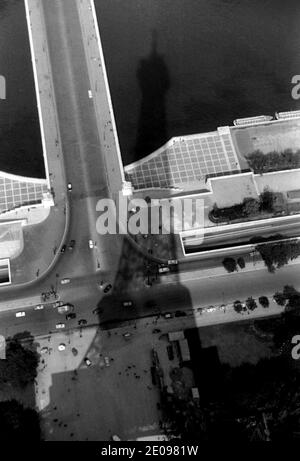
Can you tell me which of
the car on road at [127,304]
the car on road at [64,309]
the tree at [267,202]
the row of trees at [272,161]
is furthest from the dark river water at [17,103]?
the tree at [267,202]

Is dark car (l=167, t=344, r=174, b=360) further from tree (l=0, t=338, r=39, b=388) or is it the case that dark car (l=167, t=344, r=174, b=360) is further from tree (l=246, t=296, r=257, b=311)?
tree (l=0, t=338, r=39, b=388)

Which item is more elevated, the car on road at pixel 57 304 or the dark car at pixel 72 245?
the dark car at pixel 72 245

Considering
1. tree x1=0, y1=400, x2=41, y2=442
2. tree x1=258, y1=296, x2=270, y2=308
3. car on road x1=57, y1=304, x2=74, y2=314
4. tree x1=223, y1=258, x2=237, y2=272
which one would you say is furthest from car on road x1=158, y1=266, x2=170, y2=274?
tree x1=0, y1=400, x2=41, y2=442

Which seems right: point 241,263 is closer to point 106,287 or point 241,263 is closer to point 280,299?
point 280,299

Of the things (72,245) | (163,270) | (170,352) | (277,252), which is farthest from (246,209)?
(72,245)

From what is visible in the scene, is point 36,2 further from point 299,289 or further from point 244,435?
point 244,435

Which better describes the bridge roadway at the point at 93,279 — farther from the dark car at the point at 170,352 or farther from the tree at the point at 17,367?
the dark car at the point at 170,352

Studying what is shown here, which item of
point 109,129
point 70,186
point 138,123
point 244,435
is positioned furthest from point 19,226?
point 244,435
